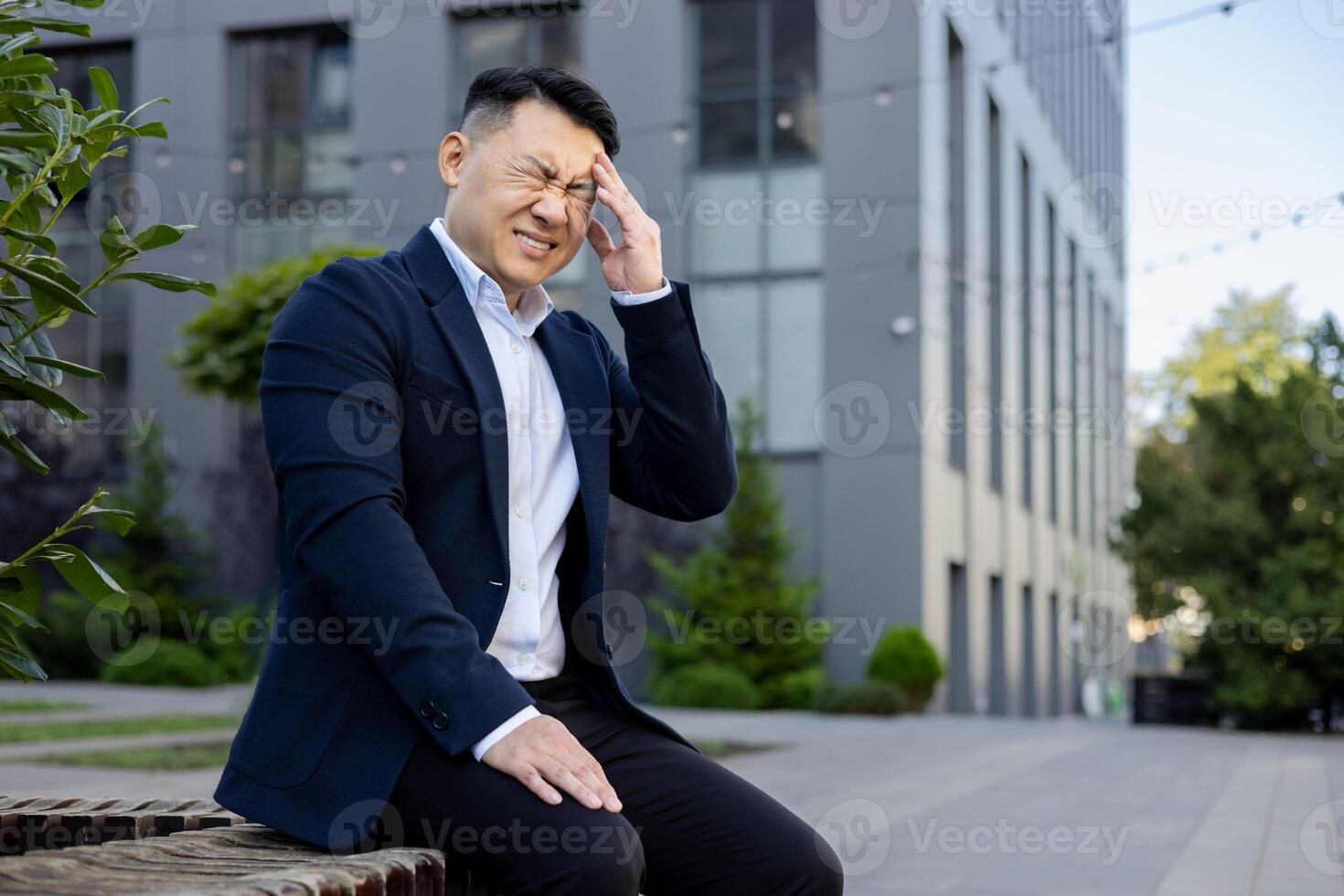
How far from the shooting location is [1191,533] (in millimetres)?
17000

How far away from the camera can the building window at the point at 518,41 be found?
2009 centimetres

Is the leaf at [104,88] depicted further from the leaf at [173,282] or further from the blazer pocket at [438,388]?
the blazer pocket at [438,388]

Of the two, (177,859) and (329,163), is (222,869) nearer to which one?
(177,859)

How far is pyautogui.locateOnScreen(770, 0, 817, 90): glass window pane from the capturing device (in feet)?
63.4

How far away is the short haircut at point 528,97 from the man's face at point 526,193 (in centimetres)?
1

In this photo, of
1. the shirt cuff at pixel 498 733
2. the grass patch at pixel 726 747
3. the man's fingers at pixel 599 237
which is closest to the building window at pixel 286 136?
the grass patch at pixel 726 747

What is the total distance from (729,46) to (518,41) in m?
3.07

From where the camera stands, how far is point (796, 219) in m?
19.1

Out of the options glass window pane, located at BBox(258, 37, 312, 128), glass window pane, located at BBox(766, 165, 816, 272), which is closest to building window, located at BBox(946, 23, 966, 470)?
glass window pane, located at BBox(766, 165, 816, 272)

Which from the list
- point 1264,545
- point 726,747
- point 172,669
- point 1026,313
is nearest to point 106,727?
point 726,747

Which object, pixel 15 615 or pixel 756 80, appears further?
pixel 756 80

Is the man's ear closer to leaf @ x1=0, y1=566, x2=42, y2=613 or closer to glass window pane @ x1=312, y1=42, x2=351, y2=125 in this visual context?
leaf @ x1=0, y1=566, x2=42, y2=613

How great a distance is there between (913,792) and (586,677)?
630cm

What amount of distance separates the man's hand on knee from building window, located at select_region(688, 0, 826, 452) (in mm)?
17046
